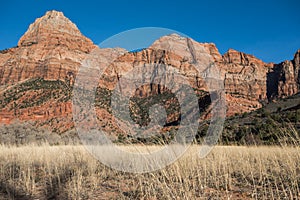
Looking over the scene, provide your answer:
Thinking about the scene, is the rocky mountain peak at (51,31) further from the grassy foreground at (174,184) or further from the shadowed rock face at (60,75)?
the grassy foreground at (174,184)

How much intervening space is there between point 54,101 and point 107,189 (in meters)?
58.3

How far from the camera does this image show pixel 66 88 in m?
63.5

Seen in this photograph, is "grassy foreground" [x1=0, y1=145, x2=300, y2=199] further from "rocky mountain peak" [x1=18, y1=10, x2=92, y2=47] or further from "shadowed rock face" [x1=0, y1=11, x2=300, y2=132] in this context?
"rocky mountain peak" [x1=18, y1=10, x2=92, y2=47]

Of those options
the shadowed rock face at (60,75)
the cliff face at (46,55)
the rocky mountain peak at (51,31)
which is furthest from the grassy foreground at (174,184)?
the rocky mountain peak at (51,31)

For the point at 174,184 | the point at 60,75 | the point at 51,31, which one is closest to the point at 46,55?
Answer: the point at 51,31

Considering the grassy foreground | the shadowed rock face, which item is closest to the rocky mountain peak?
the shadowed rock face

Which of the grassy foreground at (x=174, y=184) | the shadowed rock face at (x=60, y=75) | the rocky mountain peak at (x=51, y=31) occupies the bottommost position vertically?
the grassy foreground at (x=174, y=184)

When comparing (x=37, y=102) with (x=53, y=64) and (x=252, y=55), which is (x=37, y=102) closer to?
(x=53, y=64)

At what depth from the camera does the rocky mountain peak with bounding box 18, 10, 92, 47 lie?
113 m

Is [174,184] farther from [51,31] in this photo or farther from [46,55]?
[51,31]

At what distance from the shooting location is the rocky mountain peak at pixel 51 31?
113m

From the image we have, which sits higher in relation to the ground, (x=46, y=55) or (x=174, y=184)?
(x=46, y=55)

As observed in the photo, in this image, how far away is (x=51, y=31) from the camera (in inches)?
4715

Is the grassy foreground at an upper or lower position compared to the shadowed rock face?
lower
